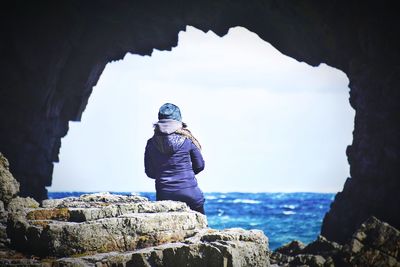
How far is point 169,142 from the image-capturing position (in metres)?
5.45

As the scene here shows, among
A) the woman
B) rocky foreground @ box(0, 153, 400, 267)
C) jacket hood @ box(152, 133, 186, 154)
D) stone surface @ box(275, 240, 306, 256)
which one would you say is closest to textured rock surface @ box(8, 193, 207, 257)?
rocky foreground @ box(0, 153, 400, 267)

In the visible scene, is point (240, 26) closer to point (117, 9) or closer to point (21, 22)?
point (117, 9)

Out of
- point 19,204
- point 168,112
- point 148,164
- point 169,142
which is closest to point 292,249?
point 148,164

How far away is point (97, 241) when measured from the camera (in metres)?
3.77

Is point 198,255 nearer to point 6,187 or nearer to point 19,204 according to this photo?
point 19,204

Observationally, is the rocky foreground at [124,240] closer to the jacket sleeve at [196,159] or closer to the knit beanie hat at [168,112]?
the jacket sleeve at [196,159]

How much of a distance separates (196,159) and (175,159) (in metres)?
0.30

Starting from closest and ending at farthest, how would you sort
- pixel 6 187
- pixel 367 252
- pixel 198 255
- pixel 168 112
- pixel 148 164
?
pixel 198 255
pixel 168 112
pixel 6 187
pixel 148 164
pixel 367 252

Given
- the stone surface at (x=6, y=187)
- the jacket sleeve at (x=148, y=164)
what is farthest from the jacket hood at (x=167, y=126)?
the stone surface at (x=6, y=187)

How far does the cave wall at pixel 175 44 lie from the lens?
13.5 meters

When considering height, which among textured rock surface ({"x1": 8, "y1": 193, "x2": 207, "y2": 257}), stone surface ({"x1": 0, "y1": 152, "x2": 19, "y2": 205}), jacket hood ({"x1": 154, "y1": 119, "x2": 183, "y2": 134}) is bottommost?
textured rock surface ({"x1": 8, "y1": 193, "x2": 207, "y2": 257})

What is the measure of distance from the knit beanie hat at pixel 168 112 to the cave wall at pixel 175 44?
31.8 ft

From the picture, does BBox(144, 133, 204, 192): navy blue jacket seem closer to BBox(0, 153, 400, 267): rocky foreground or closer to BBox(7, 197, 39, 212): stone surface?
BBox(0, 153, 400, 267): rocky foreground

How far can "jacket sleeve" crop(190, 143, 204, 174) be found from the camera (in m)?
5.60
